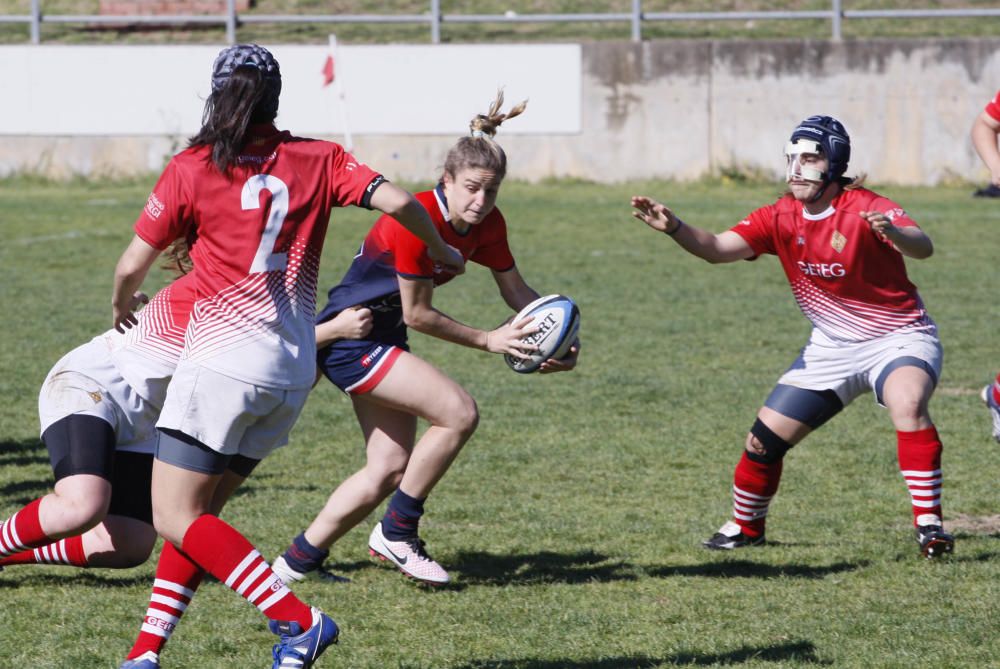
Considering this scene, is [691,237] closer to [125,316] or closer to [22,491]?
[125,316]

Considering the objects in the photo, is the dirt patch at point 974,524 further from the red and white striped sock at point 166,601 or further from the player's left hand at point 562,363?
the red and white striped sock at point 166,601

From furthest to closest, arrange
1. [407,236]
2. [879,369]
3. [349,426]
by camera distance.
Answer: [349,426], [879,369], [407,236]

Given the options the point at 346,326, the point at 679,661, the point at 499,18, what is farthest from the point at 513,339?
the point at 499,18

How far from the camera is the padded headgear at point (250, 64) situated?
4020 millimetres

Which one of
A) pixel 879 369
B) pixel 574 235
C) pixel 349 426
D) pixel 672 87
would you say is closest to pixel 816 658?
pixel 879 369

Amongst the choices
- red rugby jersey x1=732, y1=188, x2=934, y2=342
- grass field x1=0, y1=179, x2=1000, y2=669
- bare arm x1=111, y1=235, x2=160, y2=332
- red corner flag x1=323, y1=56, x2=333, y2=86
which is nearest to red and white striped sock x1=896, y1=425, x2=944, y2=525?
grass field x1=0, y1=179, x2=1000, y2=669

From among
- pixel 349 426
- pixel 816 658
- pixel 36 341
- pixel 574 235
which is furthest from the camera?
pixel 574 235

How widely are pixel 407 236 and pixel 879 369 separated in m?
2.17

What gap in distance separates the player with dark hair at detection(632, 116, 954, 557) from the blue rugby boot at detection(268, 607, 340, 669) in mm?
2426

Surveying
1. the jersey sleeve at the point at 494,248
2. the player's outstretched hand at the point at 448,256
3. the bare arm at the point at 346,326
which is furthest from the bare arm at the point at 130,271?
the jersey sleeve at the point at 494,248

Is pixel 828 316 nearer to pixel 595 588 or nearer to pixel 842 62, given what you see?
pixel 595 588

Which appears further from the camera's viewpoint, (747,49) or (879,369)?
(747,49)

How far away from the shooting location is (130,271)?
13.7 ft

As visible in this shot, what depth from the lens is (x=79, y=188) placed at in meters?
22.7
